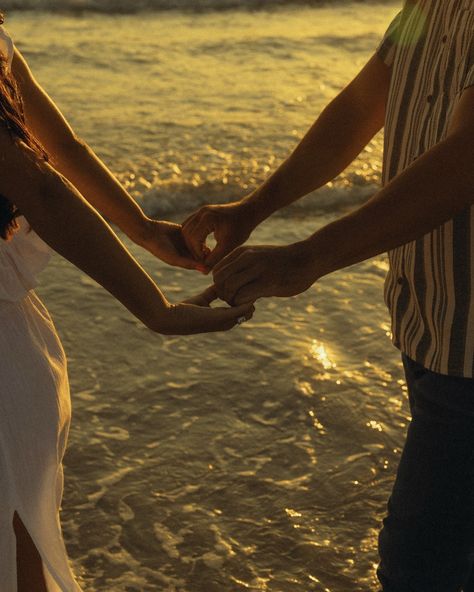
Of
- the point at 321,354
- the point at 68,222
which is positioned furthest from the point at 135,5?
A: the point at 68,222

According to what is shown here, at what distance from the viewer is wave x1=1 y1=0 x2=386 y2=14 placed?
1545 cm

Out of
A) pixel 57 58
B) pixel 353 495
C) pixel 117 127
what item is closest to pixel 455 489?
pixel 353 495

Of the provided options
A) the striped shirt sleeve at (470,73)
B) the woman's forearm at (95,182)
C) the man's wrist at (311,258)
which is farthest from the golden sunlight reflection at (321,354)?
the striped shirt sleeve at (470,73)

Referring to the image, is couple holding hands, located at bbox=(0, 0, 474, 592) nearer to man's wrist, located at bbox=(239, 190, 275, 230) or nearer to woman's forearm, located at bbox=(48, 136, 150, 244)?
woman's forearm, located at bbox=(48, 136, 150, 244)

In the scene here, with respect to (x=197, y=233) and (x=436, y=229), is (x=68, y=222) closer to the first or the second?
(x=436, y=229)

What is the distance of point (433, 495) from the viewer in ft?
7.60

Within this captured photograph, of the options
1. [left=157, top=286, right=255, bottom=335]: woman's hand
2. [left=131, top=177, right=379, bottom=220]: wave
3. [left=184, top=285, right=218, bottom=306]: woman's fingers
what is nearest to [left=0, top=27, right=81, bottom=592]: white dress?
[left=157, top=286, right=255, bottom=335]: woman's hand

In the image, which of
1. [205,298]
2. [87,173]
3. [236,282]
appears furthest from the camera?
[87,173]

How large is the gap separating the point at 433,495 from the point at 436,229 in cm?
59

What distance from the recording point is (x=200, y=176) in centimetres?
791

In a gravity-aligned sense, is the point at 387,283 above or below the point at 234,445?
above

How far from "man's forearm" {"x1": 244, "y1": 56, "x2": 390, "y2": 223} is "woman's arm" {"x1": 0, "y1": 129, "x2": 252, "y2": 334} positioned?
76cm

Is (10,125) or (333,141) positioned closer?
(10,125)

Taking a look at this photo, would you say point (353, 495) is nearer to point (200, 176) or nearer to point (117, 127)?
point (200, 176)
